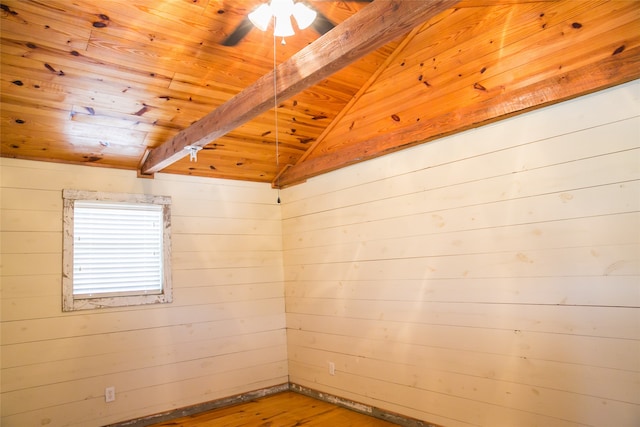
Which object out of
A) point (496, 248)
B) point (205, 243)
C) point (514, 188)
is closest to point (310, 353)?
point (205, 243)

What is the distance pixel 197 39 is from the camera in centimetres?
308

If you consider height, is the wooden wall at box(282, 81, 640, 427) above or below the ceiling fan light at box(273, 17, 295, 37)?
below

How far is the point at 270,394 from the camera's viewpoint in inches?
187

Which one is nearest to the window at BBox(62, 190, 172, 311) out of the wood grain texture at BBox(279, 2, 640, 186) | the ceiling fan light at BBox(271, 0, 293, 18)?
the wood grain texture at BBox(279, 2, 640, 186)

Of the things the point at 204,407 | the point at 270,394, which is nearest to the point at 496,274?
the point at 270,394

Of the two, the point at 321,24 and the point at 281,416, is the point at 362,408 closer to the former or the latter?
the point at 281,416

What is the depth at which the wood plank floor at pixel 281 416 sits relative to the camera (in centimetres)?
383

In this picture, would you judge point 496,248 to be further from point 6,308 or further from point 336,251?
point 6,308

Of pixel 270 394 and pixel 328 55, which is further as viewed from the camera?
pixel 270 394

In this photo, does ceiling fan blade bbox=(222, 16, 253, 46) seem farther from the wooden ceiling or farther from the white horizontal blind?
the white horizontal blind

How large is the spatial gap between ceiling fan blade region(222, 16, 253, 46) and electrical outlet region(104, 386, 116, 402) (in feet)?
10.1

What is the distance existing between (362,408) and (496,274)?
6.14 feet

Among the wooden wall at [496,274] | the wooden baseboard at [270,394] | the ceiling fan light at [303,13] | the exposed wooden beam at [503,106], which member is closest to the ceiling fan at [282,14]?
the ceiling fan light at [303,13]

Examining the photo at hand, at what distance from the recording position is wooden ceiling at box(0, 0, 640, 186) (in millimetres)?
2508
